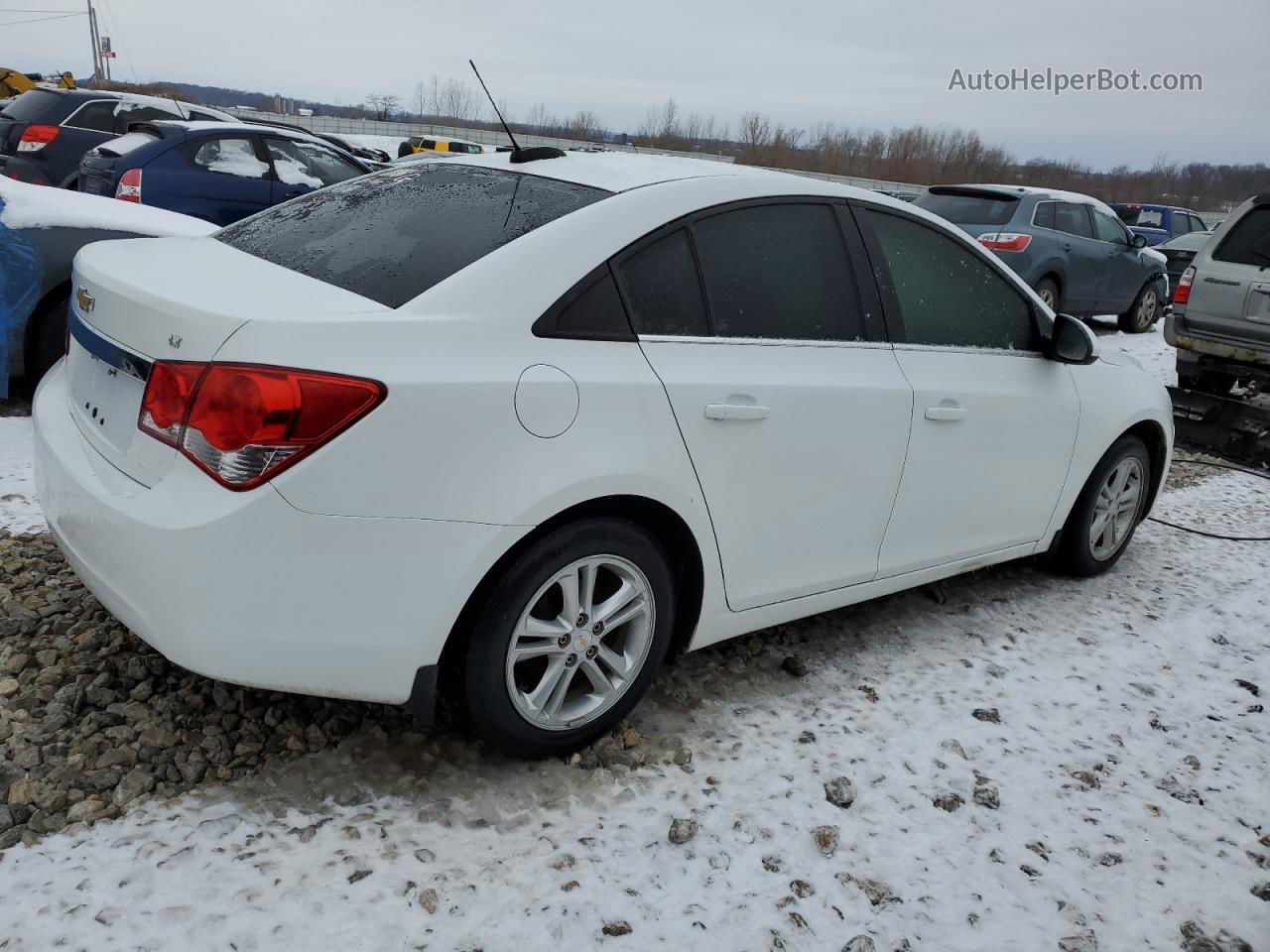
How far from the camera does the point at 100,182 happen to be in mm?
8812

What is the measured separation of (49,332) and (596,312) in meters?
3.78

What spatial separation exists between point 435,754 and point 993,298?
8.49 ft

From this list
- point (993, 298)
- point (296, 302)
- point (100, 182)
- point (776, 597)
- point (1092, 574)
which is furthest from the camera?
point (100, 182)

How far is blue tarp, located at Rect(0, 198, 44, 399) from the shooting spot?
189 inches

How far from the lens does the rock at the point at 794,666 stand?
337 centimetres

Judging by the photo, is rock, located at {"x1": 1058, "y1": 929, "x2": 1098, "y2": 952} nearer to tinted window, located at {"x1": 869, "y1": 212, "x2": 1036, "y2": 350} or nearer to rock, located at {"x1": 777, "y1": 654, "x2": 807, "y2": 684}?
rock, located at {"x1": 777, "y1": 654, "x2": 807, "y2": 684}

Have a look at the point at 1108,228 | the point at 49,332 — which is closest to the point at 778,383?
the point at 49,332

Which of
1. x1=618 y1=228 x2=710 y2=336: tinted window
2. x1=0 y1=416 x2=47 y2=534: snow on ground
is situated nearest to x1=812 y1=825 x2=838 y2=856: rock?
x1=618 y1=228 x2=710 y2=336: tinted window

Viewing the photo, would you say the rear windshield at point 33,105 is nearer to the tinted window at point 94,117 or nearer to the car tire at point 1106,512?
the tinted window at point 94,117

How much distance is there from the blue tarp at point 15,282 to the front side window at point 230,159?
4.48m

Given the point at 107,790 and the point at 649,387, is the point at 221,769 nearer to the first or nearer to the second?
the point at 107,790

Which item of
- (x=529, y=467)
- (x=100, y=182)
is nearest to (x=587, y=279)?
(x=529, y=467)

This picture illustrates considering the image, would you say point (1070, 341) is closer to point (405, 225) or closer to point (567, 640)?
point (567, 640)

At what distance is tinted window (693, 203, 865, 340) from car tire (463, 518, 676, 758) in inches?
29.0
